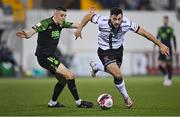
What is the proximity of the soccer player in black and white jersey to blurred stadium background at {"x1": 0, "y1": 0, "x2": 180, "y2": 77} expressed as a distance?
65.5 ft

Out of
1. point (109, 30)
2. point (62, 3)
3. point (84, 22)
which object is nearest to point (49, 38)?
point (84, 22)

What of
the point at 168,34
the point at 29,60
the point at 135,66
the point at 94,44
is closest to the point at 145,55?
the point at 135,66

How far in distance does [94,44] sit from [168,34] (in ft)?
38.9

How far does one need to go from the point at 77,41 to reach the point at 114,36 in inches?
892

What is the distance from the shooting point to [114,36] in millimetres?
15508

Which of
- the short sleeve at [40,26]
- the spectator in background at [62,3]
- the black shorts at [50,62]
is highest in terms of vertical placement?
the short sleeve at [40,26]

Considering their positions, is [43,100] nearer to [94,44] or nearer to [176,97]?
[176,97]

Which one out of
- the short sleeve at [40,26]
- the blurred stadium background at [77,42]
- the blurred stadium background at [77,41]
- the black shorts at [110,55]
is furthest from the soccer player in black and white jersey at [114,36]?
the blurred stadium background at [77,41]

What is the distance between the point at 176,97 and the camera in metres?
18.9

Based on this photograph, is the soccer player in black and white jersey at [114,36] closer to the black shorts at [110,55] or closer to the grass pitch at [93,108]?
the black shorts at [110,55]

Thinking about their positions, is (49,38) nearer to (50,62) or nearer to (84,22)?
(50,62)

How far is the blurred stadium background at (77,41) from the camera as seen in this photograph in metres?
36.1

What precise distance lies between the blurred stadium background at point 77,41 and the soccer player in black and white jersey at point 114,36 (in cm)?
1997

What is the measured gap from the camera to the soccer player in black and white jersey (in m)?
15.1
